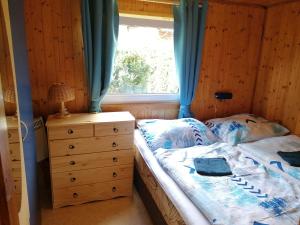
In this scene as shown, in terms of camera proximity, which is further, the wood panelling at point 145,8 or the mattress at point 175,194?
the wood panelling at point 145,8

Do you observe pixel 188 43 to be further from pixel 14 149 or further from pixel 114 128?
pixel 14 149

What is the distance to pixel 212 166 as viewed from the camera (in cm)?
186

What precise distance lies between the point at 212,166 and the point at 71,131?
4.13 feet

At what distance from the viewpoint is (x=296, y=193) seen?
5.14ft

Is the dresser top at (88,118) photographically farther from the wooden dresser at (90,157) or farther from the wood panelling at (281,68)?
the wood panelling at (281,68)

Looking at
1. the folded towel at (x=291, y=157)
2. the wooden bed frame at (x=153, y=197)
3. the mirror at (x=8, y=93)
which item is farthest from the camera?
the folded towel at (x=291, y=157)

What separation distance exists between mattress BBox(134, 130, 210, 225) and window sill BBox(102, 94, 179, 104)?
2.03 ft

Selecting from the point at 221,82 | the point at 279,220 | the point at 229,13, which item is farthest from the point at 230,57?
the point at 279,220

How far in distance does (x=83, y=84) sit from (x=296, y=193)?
2080 millimetres

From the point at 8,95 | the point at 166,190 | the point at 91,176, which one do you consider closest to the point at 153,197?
the point at 166,190

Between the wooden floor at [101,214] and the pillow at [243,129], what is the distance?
3.84 ft

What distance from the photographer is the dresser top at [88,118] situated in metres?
2.03

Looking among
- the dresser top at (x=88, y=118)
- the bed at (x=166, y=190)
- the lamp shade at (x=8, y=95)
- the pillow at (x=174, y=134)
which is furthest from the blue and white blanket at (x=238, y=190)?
the lamp shade at (x=8, y=95)

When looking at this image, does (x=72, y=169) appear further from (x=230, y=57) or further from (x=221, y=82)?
(x=230, y=57)
